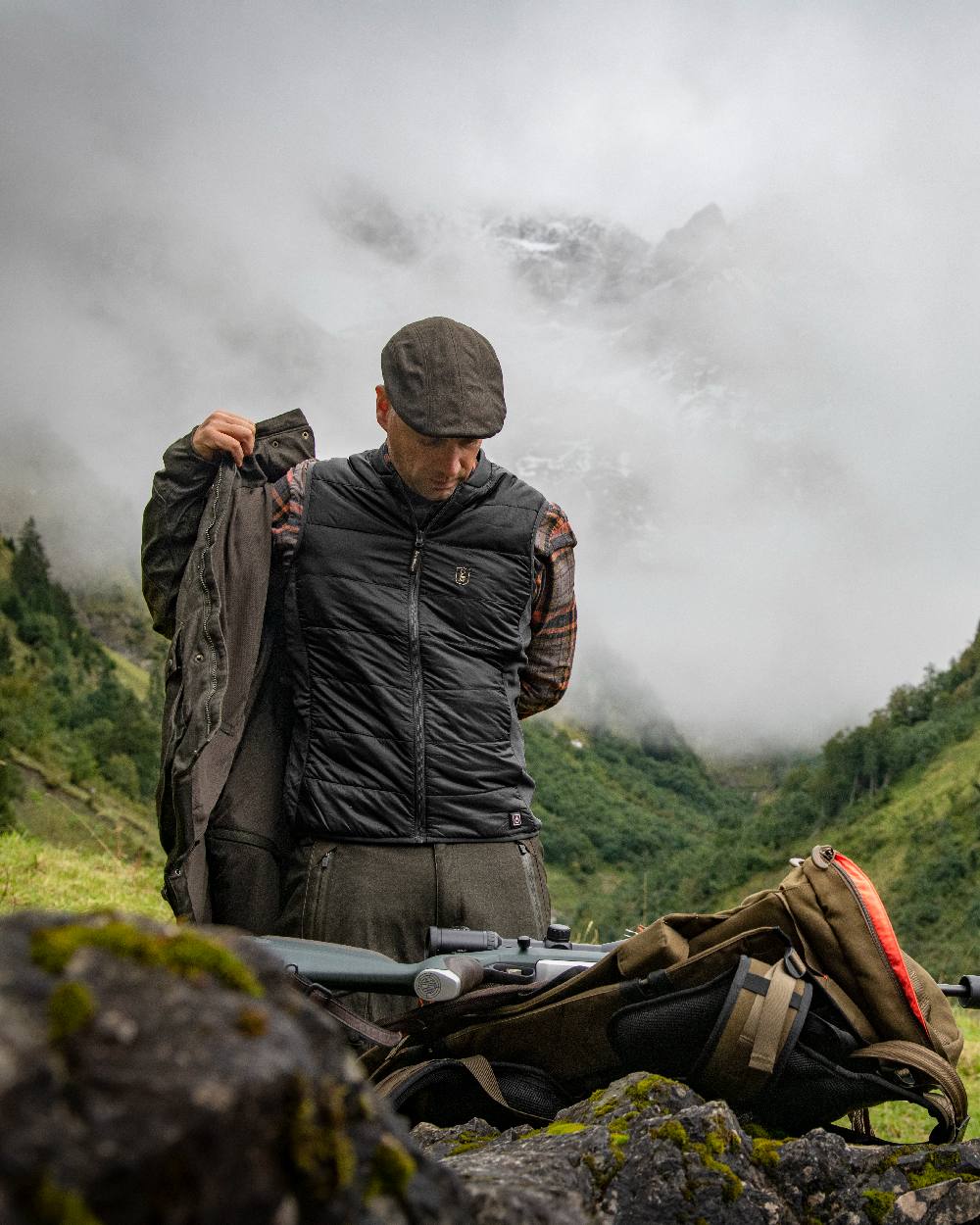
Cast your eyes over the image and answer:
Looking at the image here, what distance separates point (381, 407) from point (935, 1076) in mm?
3094

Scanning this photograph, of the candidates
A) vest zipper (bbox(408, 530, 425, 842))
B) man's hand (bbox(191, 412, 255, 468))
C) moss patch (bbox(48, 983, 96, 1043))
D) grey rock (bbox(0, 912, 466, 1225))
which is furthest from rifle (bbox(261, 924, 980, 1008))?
moss patch (bbox(48, 983, 96, 1043))

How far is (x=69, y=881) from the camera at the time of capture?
455 inches

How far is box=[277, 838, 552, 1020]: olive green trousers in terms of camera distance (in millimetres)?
4266

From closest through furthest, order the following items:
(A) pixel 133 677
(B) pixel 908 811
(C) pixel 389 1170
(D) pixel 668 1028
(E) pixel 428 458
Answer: (C) pixel 389 1170 → (D) pixel 668 1028 → (E) pixel 428 458 → (B) pixel 908 811 → (A) pixel 133 677

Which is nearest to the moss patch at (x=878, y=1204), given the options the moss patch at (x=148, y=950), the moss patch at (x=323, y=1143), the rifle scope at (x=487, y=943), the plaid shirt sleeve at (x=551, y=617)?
the rifle scope at (x=487, y=943)

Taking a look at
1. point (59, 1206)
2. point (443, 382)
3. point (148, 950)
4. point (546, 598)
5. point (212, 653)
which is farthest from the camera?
point (546, 598)

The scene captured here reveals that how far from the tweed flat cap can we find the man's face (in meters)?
0.08

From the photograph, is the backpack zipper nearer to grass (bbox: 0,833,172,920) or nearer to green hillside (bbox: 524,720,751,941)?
grass (bbox: 0,833,172,920)

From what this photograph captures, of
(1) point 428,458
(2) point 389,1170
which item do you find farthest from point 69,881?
(2) point 389,1170

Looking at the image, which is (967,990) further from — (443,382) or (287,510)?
(287,510)

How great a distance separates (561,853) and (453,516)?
11949 centimetres

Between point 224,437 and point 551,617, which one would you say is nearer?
point 224,437

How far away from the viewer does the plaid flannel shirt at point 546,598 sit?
182 inches

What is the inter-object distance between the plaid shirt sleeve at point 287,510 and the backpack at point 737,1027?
2003mm
